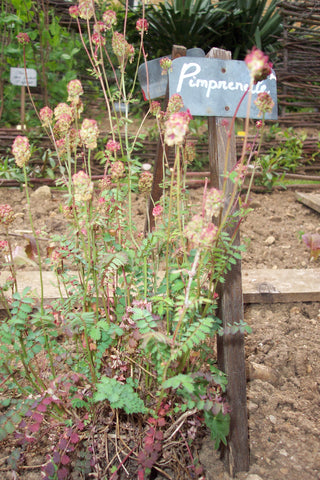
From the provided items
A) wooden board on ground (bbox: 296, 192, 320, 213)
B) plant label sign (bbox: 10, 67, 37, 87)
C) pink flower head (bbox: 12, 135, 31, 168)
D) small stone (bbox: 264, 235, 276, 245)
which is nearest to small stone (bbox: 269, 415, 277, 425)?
pink flower head (bbox: 12, 135, 31, 168)

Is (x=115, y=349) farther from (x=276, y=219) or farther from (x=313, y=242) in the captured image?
(x=276, y=219)

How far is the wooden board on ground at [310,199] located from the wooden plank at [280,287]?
4.25 feet

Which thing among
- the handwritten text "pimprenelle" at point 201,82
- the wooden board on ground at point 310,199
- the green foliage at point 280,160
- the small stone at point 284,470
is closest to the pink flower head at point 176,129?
the handwritten text "pimprenelle" at point 201,82

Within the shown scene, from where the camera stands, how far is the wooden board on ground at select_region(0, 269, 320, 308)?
220 cm

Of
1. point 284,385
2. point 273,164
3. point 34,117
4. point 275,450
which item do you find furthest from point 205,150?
point 275,450

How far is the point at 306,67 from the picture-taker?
17.7 feet

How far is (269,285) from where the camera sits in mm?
2266

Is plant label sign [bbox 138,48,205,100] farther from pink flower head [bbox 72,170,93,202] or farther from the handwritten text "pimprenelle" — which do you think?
pink flower head [bbox 72,170,93,202]

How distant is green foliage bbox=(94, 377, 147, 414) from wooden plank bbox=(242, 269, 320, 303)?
111cm

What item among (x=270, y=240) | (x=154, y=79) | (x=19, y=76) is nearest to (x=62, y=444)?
(x=154, y=79)

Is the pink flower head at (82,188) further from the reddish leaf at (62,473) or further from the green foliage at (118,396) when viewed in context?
the reddish leaf at (62,473)

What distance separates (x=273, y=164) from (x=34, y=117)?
3.08m

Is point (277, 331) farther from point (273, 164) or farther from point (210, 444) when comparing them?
point (273, 164)

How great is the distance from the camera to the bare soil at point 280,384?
4.55ft
